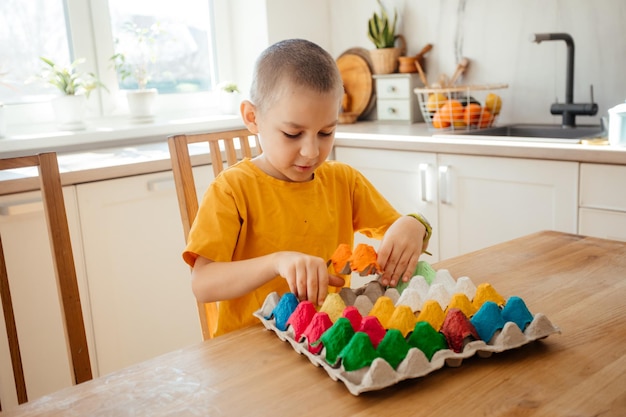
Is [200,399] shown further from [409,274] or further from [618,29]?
[618,29]

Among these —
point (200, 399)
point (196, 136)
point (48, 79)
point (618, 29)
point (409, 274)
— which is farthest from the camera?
point (48, 79)

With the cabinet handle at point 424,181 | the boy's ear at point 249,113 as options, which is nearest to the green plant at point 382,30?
the cabinet handle at point 424,181

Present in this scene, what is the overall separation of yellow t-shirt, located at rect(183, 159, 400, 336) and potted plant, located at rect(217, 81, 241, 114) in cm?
175

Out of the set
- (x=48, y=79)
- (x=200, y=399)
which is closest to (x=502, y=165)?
(x=200, y=399)

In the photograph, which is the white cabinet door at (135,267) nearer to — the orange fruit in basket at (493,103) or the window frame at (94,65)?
the window frame at (94,65)

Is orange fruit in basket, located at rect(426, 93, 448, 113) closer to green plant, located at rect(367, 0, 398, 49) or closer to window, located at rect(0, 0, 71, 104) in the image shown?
green plant, located at rect(367, 0, 398, 49)

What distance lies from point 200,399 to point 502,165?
1533 millimetres

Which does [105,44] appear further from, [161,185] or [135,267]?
[135,267]

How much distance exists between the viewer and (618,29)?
7.13ft

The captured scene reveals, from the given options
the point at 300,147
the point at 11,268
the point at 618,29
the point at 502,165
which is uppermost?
the point at 618,29

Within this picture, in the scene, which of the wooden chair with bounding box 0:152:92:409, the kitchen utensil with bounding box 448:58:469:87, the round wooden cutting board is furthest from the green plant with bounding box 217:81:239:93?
the wooden chair with bounding box 0:152:92:409

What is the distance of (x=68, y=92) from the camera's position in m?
2.47

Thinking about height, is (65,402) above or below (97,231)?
above

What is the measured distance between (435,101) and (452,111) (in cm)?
14
